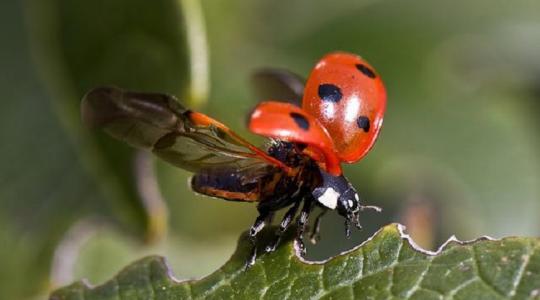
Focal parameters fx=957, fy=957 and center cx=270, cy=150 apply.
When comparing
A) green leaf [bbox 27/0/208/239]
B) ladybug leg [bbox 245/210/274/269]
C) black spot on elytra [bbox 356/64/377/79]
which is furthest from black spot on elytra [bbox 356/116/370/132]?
green leaf [bbox 27/0/208/239]

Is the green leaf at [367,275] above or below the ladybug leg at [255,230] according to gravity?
below

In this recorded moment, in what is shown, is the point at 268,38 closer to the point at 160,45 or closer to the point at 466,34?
the point at 466,34

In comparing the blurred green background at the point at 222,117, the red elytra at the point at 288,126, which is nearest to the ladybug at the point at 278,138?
→ the red elytra at the point at 288,126

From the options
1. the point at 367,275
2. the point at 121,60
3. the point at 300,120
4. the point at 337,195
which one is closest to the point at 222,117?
the point at 121,60

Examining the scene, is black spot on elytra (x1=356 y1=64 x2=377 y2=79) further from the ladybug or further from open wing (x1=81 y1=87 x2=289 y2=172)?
open wing (x1=81 y1=87 x2=289 y2=172)

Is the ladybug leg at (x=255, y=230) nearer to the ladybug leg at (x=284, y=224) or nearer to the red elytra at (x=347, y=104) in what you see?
the ladybug leg at (x=284, y=224)

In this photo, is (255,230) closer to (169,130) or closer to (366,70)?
(169,130)
